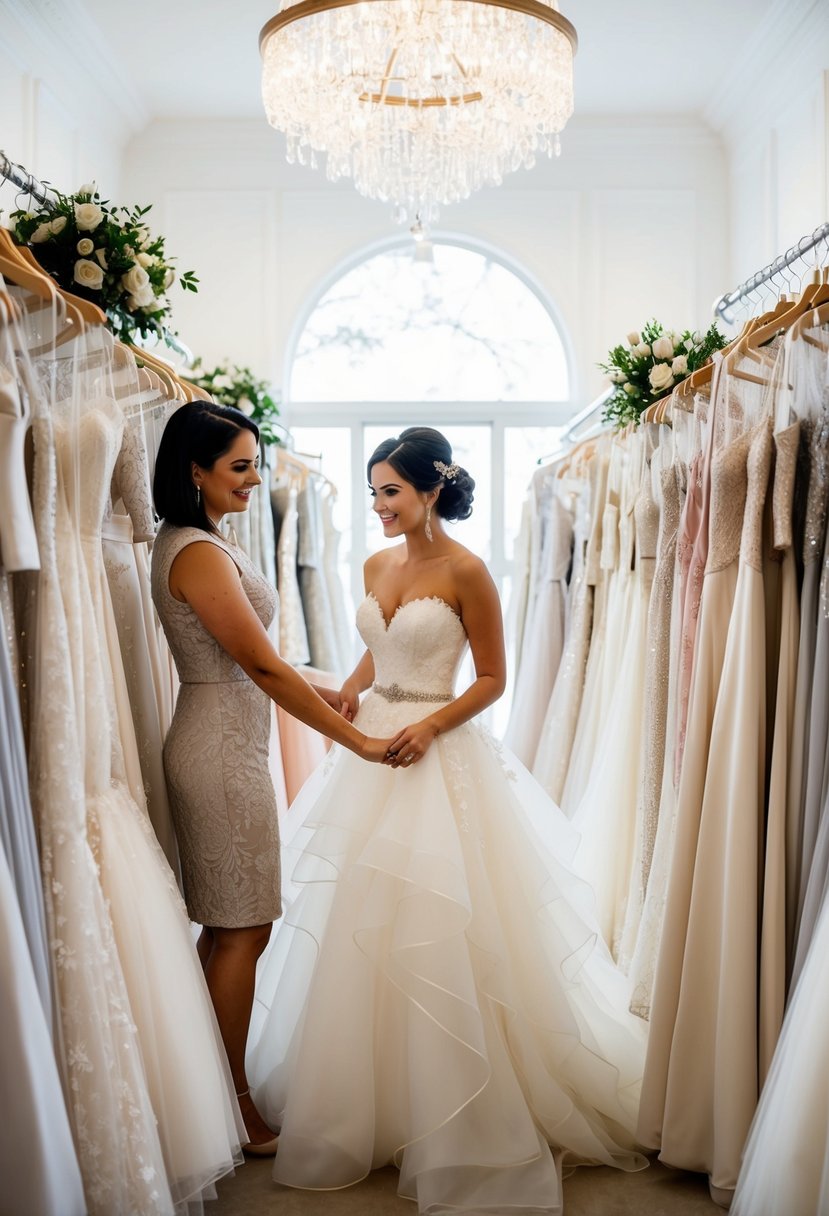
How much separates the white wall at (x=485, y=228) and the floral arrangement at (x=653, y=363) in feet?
7.31

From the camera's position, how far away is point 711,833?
239 centimetres

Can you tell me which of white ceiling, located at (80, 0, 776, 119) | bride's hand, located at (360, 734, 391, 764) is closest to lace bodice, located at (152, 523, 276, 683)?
bride's hand, located at (360, 734, 391, 764)

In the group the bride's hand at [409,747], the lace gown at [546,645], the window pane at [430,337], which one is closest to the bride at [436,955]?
the bride's hand at [409,747]

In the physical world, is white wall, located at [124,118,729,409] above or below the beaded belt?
above

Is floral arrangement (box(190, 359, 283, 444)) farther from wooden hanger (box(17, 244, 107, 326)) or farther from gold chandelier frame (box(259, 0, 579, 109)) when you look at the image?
wooden hanger (box(17, 244, 107, 326))

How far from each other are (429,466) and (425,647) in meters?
0.48

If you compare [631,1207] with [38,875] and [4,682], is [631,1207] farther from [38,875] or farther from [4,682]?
[4,682]

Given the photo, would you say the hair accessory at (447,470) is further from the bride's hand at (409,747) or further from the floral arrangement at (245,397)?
the floral arrangement at (245,397)

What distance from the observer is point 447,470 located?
9.54 ft

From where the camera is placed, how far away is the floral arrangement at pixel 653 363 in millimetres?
3602

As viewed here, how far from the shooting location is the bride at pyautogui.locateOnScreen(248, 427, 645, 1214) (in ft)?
7.78

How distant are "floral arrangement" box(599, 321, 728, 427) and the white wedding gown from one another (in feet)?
4.45

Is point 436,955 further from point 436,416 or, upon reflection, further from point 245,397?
point 436,416

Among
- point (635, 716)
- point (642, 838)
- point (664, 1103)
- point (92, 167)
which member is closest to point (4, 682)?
point (664, 1103)
